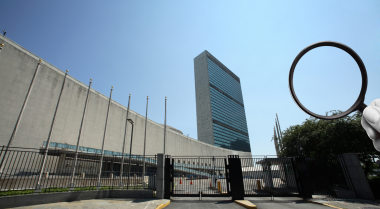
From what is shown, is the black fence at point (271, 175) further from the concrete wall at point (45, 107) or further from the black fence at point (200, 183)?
the concrete wall at point (45, 107)

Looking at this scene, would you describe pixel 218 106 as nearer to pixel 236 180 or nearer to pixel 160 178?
pixel 236 180

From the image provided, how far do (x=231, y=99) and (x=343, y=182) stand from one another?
136 m

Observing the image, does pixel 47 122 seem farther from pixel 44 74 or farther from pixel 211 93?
pixel 211 93

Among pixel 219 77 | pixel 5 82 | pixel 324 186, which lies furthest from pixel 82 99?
pixel 219 77

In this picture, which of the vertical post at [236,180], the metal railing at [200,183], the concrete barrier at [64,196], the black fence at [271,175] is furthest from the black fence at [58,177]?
the black fence at [271,175]

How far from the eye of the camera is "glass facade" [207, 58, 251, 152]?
397 feet

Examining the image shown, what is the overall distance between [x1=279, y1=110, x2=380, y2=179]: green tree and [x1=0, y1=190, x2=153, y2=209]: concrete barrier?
13.5m

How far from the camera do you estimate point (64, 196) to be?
32.2 feet

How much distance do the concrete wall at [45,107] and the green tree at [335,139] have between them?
117 ft

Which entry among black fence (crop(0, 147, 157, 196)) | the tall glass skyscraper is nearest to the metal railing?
black fence (crop(0, 147, 157, 196))

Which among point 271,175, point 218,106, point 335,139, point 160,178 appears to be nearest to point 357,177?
point 335,139

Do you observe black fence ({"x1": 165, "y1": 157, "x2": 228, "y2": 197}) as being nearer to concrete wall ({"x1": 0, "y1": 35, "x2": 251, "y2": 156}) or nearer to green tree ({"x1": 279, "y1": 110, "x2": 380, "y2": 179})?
green tree ({"x1": 279, "y1": 110, "x2": 380, "y2": 179})

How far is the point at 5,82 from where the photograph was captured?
992 inches

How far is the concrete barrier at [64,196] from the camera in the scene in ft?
27.1
